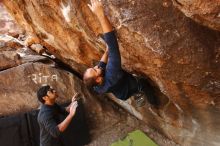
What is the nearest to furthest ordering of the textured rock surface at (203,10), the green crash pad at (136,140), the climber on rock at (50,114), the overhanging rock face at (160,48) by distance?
the textured rock surface at (203,10)
the overhanging rock face at (160,48)
the climber on rock at (50,114)
the green crash pad at (136,140)

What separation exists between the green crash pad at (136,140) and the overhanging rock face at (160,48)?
370mm

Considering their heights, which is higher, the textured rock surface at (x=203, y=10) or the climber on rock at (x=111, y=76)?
the textured rock surface at (x=203, y=10)

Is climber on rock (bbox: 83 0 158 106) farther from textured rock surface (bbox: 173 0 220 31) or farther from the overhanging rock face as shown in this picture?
textured rock surface (bbox: 173 0 220 31)

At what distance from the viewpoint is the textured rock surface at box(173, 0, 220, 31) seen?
3.04m

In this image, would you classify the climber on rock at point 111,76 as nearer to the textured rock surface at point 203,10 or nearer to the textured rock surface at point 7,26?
the textured rock surface at point 203,10

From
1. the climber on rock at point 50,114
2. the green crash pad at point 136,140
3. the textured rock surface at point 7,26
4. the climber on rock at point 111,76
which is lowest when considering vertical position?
the green crash pad at point 136,140

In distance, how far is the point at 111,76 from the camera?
4195 mm

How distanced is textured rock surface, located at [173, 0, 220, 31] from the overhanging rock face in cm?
7

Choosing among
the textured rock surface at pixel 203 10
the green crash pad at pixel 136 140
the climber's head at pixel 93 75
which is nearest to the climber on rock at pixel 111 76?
the climber's head at pixel 93 75

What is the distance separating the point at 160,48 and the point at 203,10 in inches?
32.8

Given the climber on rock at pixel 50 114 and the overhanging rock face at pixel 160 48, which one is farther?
the climber on rock at pixel 50 114

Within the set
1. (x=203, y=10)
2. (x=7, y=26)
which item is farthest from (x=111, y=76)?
(x=7, y=26)

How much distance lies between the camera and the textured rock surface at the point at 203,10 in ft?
9.96

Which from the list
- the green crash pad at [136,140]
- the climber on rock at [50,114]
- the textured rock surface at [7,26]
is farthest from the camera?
the textured rock surface at [7,26]
